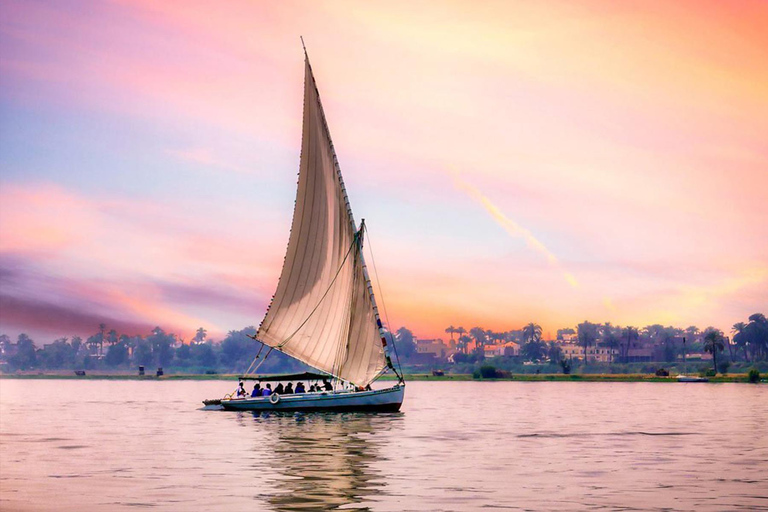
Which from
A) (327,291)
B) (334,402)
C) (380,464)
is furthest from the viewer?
(327,291)

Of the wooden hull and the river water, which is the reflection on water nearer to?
the river water

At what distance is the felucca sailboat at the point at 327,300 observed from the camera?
86625 millimetres

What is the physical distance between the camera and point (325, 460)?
4869 cm

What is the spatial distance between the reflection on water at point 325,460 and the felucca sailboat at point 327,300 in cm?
504

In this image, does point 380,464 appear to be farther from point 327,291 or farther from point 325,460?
point 327,291

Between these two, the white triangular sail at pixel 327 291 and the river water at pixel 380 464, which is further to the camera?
the white triangular sail at pixel 327 291

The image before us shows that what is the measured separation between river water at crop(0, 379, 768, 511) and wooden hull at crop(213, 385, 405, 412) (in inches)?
76.6

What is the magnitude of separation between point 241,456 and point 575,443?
837 inches

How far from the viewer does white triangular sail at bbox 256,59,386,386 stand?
86812 mm

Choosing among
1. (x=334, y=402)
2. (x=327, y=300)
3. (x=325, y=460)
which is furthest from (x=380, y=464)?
(x=327, y=300)

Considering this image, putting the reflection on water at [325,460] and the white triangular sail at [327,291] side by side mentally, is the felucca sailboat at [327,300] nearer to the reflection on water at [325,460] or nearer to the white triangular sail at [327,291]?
the white triangular sail at [327,291]

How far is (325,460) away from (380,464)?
9.82 feet

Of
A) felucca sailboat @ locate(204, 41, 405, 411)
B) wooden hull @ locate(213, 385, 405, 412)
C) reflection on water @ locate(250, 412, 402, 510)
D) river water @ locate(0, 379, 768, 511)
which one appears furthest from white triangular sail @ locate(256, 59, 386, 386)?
reflection on water @ locate(250, 412, 402, 510)

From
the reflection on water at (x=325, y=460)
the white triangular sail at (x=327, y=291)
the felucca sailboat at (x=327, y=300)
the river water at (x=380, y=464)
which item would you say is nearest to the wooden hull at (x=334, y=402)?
the felucca sailboat at (x=327, y=300)
